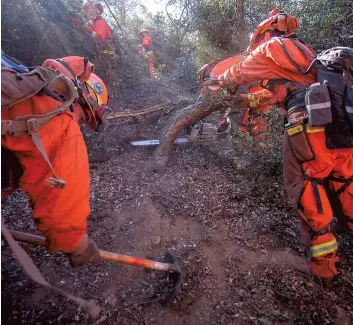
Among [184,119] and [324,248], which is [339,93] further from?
[184,119]

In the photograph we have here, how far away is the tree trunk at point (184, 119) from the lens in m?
4.21

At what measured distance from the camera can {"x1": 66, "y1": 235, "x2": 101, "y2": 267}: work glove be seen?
1730 mm

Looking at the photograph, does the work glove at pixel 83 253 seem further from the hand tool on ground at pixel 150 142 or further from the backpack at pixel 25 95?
the hand tool on ground at pixel 150 142

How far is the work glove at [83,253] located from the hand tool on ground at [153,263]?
0.10 metres

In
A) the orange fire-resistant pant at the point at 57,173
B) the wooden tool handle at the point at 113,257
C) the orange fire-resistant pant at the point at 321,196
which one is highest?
the orange fire-resistant pant at the point at 57,173

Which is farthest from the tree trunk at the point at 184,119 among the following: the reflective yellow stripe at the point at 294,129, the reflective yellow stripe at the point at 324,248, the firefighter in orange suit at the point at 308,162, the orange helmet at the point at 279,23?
the reflective yellow stripe at the point at 324,248

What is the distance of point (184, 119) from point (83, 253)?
299cm

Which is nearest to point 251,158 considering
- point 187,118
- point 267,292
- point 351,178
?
point 187,118

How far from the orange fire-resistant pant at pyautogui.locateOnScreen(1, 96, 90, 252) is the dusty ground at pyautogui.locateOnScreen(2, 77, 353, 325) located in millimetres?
972

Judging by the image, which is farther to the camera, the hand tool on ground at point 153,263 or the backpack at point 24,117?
the hand tool on ground at point 153,263

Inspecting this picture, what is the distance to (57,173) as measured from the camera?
1.54 metres

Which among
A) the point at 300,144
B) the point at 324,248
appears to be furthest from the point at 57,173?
the point at 324,248

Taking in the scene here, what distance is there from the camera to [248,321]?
7.41 ft

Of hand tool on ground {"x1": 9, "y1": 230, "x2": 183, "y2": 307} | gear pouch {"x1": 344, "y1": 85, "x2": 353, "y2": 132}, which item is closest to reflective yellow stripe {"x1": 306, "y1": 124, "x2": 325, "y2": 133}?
gear pouch {"x1": 344, "y1": 85, "x2": 353, "y2": 132}
